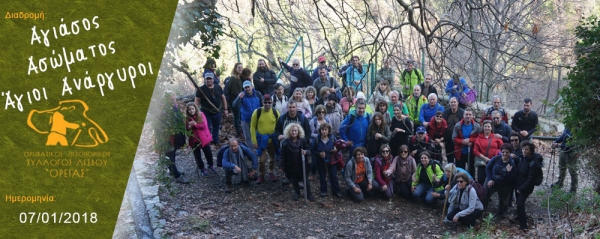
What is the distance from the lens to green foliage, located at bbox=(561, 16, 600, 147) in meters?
6.69

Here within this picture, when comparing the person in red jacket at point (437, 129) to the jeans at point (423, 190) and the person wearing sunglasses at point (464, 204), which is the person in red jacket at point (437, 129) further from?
the person wearing sunglasses at point (464, 204)

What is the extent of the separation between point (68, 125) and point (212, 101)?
19.2 feet

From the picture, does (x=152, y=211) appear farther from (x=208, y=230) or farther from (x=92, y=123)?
(x=92, y=123)

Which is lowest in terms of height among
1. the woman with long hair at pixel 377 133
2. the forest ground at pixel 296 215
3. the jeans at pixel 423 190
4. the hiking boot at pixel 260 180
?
the forest ground at pixel 296 215

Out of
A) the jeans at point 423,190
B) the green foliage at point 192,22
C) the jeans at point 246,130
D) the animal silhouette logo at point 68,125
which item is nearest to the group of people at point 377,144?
the jeans at point 423,190

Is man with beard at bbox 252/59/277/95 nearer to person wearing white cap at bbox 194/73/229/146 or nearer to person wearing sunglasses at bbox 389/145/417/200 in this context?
person wearing white cap at bbox 194/73/229/146

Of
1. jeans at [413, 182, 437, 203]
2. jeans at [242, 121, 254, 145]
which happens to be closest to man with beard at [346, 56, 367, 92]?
jeans at [413, 182, 437, 203]

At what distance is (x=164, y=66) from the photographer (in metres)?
4.64

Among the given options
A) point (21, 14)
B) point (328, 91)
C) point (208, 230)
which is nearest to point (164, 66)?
point (21, 14)

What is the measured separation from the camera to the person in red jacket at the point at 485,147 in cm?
774

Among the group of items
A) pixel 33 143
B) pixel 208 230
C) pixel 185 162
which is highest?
pixel 33 143

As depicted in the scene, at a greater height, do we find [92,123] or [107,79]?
[107,79]

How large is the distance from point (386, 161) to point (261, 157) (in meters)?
2.02

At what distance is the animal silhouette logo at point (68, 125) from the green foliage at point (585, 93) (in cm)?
596
